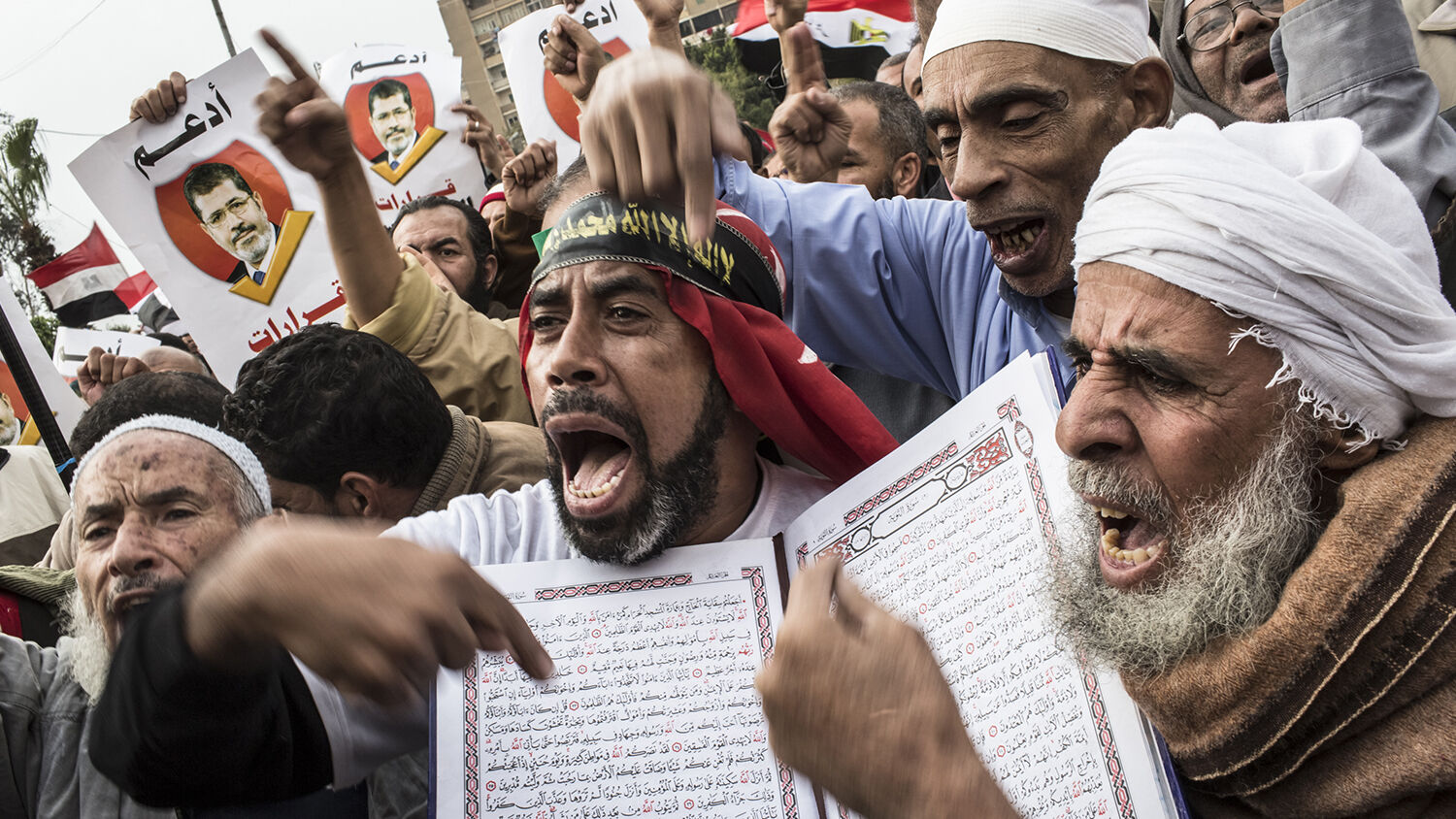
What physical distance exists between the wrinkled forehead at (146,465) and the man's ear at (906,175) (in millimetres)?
2964

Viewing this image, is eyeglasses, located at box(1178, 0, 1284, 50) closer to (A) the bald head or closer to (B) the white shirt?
(B) the white shirt

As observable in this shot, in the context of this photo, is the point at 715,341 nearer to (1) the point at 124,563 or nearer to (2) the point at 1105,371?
(2) the point at 1105,371

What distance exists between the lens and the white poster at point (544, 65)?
5949 mm

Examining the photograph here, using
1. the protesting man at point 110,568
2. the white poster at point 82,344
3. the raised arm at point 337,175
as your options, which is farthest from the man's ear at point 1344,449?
the white poster at point 82,344

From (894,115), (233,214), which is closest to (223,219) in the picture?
(233,214)

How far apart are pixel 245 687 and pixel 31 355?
499cm

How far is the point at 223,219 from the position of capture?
191 inches

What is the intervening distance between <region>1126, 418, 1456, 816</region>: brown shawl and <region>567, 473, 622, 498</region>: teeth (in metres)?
1.29

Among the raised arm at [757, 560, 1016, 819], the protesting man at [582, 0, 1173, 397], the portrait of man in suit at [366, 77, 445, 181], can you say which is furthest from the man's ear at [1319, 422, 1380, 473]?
the portrait of man in suit at [366, 77, 445, 181]

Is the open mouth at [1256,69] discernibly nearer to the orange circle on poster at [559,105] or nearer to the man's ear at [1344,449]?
the man's ear at [1344,449]

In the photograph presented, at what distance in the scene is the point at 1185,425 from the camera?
175cm

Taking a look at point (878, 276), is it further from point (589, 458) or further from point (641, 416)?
point (589, 458)

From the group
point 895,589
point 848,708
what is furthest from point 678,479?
point 848,708

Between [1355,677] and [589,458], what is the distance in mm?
1658
